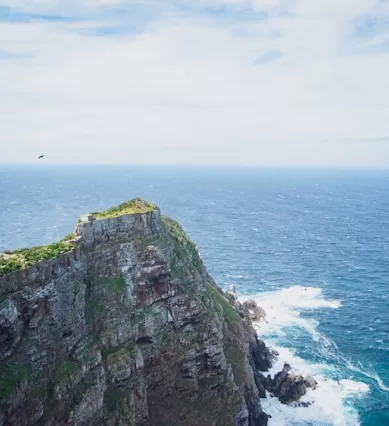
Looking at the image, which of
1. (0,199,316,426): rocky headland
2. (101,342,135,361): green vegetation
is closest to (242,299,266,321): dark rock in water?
(0,199,316,426): rocky headland

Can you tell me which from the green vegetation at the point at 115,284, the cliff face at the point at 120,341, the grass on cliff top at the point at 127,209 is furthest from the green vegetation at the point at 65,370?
the grass on cliff top at the point at 127,209

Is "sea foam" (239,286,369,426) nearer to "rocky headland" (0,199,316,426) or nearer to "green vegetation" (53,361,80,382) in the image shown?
"rocky headland" (0,199,316,426)

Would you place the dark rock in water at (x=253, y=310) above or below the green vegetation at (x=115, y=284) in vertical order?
below

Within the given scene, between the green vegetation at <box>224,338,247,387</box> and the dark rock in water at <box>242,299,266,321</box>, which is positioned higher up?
the green vegetation at <box>224,338,247,387</box>

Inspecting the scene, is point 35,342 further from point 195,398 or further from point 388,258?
point 388,258

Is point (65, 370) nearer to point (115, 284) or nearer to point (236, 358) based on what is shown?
point (115, 284)

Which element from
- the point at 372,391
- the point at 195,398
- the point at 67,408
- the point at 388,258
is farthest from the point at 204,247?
the point at 67,408

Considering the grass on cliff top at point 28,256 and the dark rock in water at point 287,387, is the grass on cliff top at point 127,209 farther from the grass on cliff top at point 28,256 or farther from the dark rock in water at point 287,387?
the dark rock in water at point 287,387
